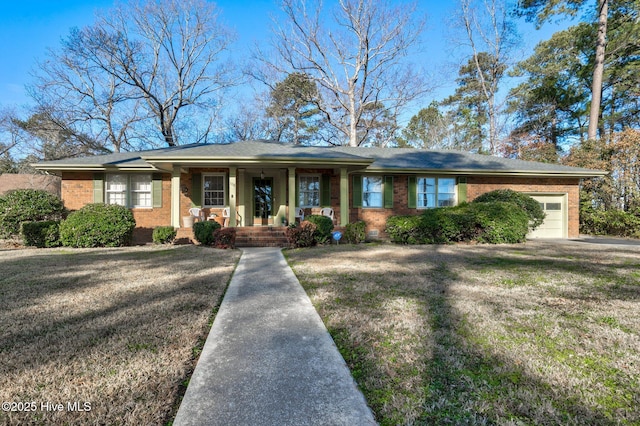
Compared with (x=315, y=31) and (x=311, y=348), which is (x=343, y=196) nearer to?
(x=311, y=348)

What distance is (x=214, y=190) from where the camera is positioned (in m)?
12.1

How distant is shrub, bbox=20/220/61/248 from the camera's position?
9.45 metres

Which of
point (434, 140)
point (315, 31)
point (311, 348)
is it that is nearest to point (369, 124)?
point (315, 31)

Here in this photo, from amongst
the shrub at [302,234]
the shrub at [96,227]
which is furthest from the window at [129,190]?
the shrub at [302,234]

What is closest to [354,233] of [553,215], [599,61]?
[553,215]

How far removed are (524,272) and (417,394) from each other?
15.7 feet

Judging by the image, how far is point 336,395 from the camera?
1.86 m

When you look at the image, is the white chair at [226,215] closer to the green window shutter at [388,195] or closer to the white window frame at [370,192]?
the white window frame at [370,192]

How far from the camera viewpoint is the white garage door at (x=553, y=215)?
1348 cm

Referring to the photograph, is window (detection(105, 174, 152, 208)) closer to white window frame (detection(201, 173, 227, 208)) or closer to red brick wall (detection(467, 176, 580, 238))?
white window frame (detection(201, 173, 227, 208))

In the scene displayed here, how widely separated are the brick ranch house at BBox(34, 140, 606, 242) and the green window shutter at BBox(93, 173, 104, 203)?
4 centimetres

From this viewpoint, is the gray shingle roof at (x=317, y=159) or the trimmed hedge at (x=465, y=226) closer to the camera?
the trimmed hedge at (x=465, y=226)

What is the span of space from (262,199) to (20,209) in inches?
307

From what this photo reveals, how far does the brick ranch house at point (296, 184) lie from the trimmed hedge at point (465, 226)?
2.14 meters
